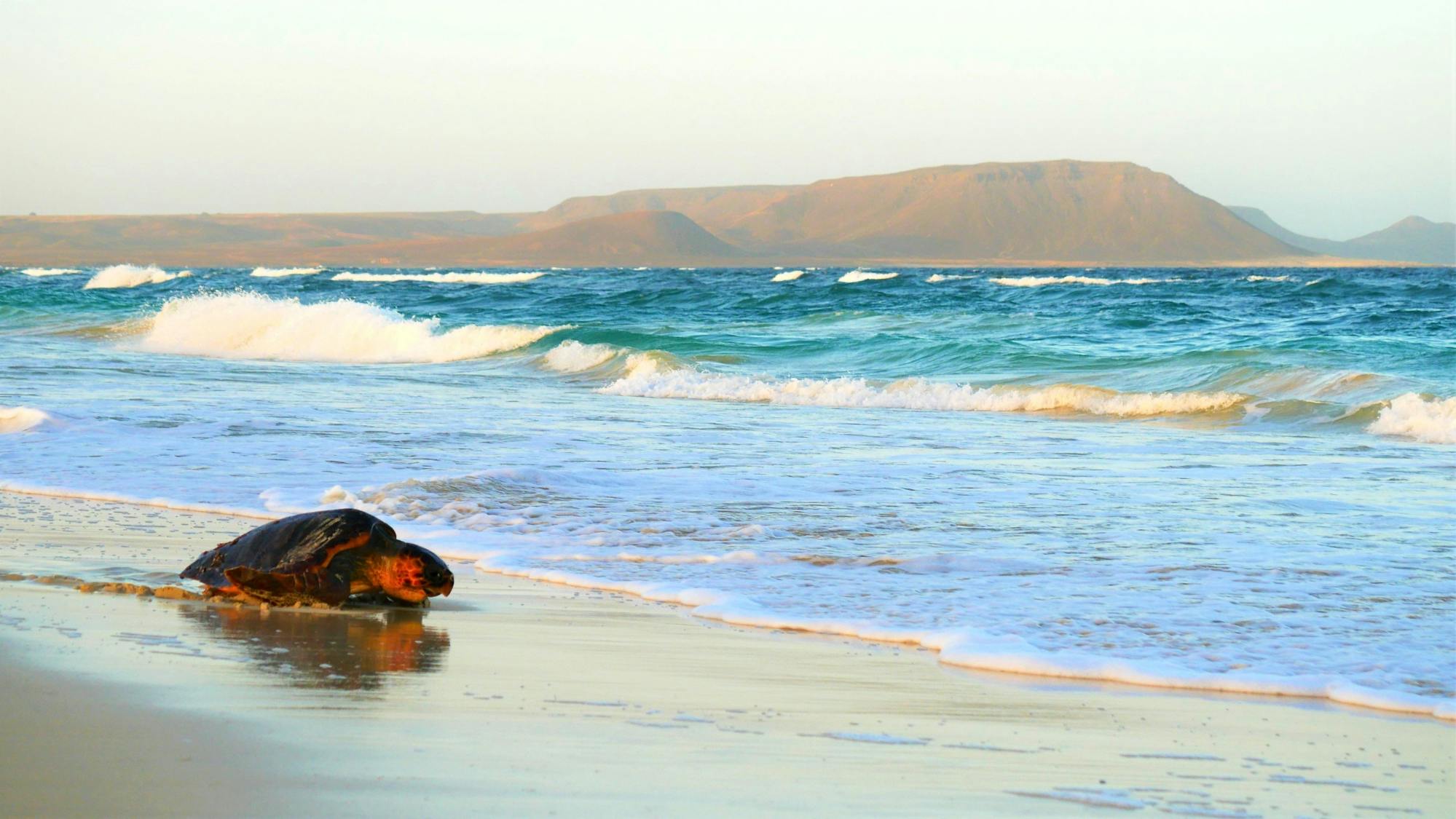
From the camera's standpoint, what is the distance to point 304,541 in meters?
4.83

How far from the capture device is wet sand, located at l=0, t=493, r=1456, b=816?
2713 mm

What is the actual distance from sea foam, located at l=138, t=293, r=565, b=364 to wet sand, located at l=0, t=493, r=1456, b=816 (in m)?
18.1

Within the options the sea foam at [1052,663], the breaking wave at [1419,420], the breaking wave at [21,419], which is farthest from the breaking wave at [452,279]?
the sea foam at [1052,663]

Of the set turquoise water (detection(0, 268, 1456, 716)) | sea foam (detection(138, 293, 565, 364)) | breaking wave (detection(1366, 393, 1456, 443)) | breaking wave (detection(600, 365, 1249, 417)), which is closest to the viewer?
turquoise water (detection(0, 268, 1456, 716))

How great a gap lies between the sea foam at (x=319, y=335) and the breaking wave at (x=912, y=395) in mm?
7501

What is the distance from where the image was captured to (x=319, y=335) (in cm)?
2436

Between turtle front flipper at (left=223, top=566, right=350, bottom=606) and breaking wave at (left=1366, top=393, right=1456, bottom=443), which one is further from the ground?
breaking wave at (left=1366, top=393, right=1456, bottom=443)

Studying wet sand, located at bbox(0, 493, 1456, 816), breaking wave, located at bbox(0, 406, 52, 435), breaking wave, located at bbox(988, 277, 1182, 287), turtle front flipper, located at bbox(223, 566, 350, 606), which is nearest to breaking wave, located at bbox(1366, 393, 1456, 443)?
wet sand, located at bbox(0, 493, 1456, 816)

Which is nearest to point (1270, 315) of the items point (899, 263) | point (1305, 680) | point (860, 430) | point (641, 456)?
point (860, 430)

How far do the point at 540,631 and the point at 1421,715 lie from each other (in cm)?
251

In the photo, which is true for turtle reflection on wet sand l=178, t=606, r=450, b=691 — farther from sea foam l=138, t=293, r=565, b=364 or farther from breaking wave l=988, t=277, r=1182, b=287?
breaking wave l=988, t=277, r=1182, b=287

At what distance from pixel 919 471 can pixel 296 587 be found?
14.3 ft

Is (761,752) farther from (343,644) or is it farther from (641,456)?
(641,456)

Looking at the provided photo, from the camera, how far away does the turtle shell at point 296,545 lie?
476cm
